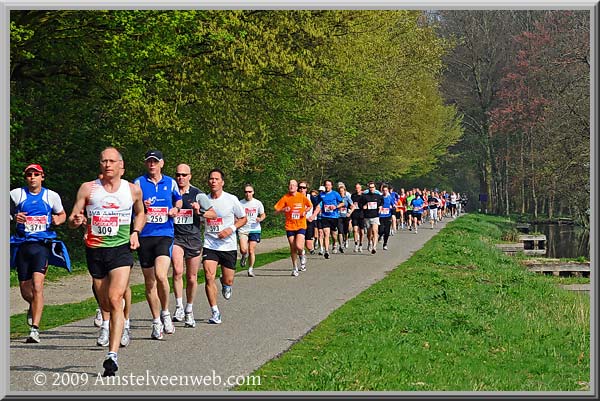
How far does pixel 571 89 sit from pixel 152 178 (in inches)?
1265

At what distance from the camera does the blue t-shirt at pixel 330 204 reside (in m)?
26.1

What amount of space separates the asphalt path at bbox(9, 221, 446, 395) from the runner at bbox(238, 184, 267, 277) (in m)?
1.96

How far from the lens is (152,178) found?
464 inches

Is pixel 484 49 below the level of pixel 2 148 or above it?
above

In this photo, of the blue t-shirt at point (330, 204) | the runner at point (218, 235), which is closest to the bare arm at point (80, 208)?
the runner at point (218, 235)

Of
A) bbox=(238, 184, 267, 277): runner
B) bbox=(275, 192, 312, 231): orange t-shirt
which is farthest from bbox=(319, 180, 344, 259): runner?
bbox=(275, 192, 312, 231): orange t-shirt

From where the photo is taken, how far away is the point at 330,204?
26.2 m

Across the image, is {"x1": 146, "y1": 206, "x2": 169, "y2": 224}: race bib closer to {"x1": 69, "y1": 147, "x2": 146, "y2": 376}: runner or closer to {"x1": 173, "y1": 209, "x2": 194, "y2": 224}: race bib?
{"x1": 173, "y1": 209, "x2": 194, "y2": 224}: race bib

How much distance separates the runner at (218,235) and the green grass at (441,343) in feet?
5.01

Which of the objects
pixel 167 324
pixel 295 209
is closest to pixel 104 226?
pixel 167 324

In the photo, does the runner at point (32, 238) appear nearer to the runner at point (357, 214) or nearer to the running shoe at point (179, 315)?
the running shoe at point (179, 315)

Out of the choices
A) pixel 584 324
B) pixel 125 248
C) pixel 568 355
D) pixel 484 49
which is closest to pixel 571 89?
pixel 484 49

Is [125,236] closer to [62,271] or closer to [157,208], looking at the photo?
[157,208]

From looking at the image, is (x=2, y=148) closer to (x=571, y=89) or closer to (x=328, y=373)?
(x=328, y=373)
